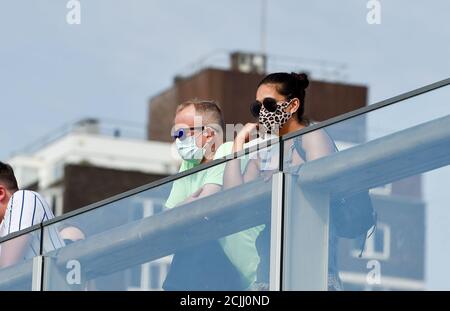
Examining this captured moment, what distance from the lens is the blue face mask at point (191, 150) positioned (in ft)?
37.5

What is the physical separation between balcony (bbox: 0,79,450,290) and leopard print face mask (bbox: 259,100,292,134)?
59cm

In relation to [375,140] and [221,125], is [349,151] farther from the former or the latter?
[221,125]

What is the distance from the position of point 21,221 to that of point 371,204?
2746 mm

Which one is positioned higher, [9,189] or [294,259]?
[9,189]

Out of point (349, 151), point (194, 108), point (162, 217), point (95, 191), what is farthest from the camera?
point (95, 191)

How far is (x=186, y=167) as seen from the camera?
11680 millimetres

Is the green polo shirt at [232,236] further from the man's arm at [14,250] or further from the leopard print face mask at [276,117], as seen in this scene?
the man's arm at [14,250]

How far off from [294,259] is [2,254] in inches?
89.2

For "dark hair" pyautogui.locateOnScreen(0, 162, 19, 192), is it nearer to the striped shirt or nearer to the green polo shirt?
the striped shirt

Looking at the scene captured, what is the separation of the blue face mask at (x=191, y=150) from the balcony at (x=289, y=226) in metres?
0.61

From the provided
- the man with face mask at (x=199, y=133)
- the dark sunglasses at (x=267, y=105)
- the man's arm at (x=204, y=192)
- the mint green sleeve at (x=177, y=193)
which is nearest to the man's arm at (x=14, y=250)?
the man with face mask at (x=199, y=133)

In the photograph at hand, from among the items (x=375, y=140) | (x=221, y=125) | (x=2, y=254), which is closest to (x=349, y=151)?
Result: (x=375, y=140)
